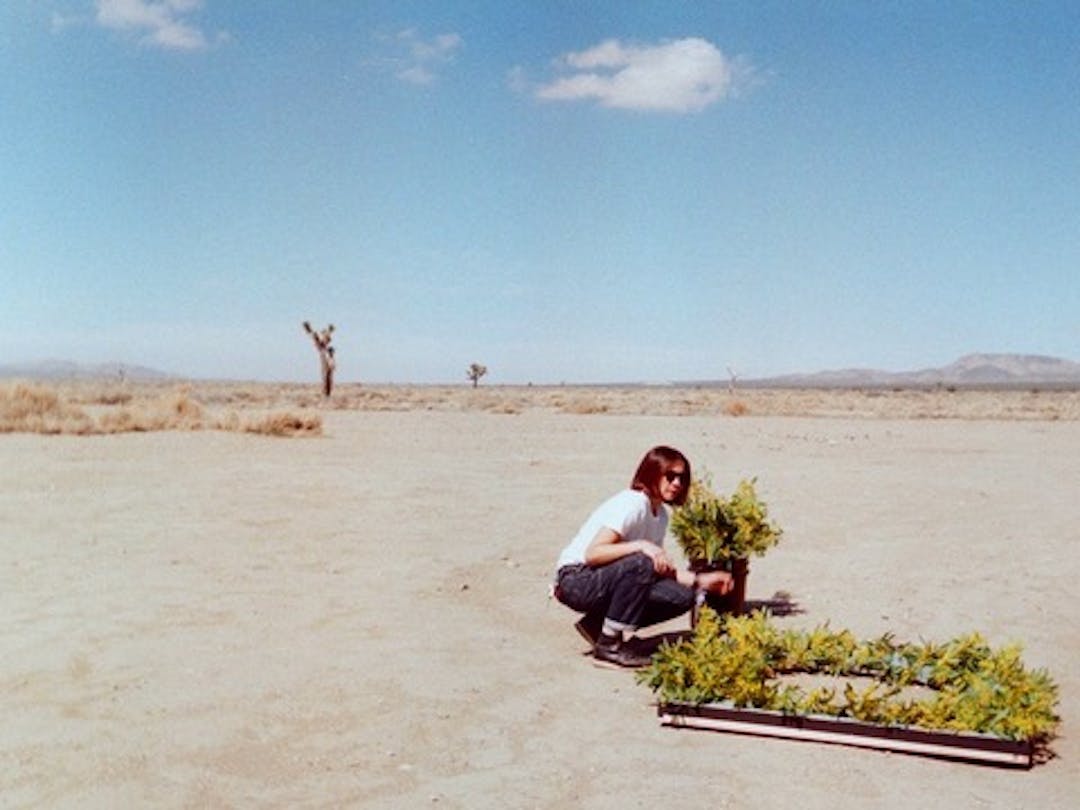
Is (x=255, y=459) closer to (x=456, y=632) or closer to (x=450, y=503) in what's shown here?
(x=450, y=503)

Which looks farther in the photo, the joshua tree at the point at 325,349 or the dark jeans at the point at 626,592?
the joshua tree at the point at 325,349

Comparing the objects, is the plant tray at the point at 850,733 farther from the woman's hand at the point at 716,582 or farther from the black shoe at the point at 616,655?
the woman's hand at the point at 716,582

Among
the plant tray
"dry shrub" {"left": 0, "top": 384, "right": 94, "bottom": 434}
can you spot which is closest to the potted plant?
the plant tray

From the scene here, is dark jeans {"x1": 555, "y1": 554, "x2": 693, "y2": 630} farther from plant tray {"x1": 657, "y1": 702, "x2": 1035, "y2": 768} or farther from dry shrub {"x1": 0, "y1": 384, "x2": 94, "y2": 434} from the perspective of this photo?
dry shrub {"x1": 0, "y1": 384, "x2": 94, "y2": 434}

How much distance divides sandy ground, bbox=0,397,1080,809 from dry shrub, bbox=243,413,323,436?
607 centimetres

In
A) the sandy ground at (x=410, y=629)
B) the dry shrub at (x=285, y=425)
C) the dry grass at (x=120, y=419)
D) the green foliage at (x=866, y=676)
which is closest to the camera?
the sandy ground at (x=410, y=629)

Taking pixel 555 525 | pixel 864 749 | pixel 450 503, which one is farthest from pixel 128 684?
pixel 450 503

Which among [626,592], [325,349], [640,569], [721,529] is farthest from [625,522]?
[325,349]

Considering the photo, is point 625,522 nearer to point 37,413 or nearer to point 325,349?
point 37,413

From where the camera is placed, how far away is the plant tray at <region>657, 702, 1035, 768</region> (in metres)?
4.93

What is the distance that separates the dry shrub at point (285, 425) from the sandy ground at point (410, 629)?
19.9 feet

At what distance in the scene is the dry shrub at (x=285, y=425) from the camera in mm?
23078

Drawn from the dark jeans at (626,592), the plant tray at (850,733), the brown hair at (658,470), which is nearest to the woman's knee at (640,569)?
the dark jeans at (626,592)

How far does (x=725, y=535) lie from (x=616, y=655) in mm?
1122
